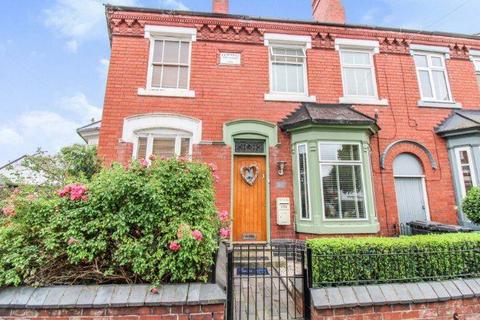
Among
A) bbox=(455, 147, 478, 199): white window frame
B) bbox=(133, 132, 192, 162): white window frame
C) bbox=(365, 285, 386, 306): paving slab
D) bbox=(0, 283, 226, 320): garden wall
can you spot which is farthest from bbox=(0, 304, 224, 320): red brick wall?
bbox=(455, 147, 478, 199): white window frame

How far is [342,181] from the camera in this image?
24.4 feet

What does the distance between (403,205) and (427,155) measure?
6.35 feet

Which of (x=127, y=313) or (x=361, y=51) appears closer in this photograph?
(x=127, y=313)

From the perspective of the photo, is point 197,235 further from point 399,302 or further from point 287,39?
point 287,39

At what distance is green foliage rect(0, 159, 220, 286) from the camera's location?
10.2 feet

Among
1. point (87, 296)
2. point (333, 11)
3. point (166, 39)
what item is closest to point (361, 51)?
point (333, 11)

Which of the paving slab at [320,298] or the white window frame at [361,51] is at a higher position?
the white window frame at [361,51]

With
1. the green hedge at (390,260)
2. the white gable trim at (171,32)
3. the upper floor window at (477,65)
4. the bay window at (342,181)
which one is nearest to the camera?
the green hedge at (390,260)

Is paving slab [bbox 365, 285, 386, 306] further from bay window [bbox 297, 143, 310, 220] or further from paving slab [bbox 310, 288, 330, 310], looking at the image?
bay window [bbox 297, 143, 310, 220]

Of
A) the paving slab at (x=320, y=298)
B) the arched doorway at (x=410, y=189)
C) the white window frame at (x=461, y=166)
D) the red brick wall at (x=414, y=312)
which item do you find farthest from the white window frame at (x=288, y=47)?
the red brick wall at (x=414, y=312)

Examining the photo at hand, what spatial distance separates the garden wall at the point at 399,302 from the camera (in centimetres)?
334

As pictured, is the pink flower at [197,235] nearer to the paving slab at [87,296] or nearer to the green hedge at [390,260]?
the paving slab at [87,296]

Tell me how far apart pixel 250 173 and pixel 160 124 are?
3191mm

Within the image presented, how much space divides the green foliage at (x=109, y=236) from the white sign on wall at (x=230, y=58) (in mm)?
6232
